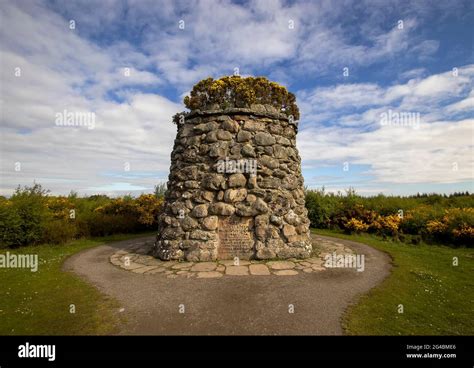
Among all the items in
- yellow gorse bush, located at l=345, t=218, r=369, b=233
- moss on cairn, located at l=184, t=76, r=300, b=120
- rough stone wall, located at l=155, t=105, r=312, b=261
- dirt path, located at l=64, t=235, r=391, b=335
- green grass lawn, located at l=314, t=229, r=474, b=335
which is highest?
moss on cairn, located at l=184, t=76, r=300, b=120

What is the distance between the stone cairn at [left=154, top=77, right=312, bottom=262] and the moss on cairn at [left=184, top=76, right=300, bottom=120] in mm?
87

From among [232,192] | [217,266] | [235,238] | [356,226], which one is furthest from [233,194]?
[356,226]

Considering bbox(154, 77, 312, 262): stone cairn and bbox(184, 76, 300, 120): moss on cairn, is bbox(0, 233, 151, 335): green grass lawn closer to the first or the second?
bbox(154, 77, 312, 262): stone cairn

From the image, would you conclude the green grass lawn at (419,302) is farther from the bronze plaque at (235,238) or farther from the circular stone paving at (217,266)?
the bronze plaque at (235,238)

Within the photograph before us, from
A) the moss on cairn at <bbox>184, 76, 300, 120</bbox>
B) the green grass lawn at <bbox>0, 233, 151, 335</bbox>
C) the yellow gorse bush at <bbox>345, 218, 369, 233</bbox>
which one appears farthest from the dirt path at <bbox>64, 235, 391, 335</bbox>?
the yellow gorse bush at <bbox>345, 218, 369, 233</bbox>

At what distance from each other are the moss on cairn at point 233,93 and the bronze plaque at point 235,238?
3.51 m

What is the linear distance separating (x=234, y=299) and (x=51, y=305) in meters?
3.18

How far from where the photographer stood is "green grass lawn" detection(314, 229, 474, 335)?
3581 millimetres

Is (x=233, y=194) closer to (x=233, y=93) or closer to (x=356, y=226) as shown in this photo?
(x=233, y=93)

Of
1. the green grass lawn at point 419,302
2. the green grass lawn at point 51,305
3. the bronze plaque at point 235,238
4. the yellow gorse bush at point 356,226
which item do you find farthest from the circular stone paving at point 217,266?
the yellow gorse bush at point 356,226
